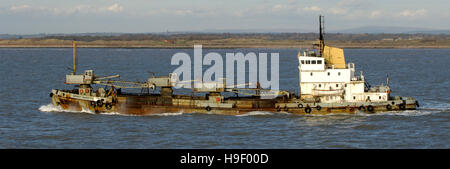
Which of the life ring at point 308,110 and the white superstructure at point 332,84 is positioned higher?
the white superstructure at point 332,84

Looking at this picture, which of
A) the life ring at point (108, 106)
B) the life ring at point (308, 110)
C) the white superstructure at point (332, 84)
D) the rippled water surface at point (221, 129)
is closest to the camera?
the rippled water surface at point (221, 129)

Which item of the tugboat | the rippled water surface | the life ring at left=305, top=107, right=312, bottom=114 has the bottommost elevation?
the rippled water surface

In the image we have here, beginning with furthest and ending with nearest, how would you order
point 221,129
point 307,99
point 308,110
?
point 307,99
point 308,110
point 221,129


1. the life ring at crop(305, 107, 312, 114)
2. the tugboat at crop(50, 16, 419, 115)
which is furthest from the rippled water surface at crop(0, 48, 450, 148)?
the life ring at crop(305, 107, 312, 114)

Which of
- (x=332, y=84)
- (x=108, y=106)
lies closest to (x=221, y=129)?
(x=332, y=84)

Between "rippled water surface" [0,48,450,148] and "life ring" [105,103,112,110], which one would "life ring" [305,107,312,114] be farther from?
"life ring" [105,103,112,110]

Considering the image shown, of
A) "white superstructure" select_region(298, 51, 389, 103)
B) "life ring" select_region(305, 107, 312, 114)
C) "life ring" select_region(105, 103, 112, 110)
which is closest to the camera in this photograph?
"life ring" select_region(305, 107, 312, 114)

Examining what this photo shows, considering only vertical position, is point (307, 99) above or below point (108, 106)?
above

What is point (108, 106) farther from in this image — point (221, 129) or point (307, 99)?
point (307, 99)

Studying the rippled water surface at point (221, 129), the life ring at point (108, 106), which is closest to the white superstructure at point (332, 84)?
the rippled water surface at point (221, 129)

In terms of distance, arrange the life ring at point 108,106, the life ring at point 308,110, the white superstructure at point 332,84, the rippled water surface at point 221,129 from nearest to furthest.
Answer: the rippled water surface at point 221,129 < the life ring at point 308,110 < the white superstructure at point 332,84 < the life ring at point 108,106

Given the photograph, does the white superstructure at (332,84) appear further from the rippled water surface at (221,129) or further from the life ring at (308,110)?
the rippled water surface at (221,129)

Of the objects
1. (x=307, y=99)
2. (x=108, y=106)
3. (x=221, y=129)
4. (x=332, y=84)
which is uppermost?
(x=332, y=84)
